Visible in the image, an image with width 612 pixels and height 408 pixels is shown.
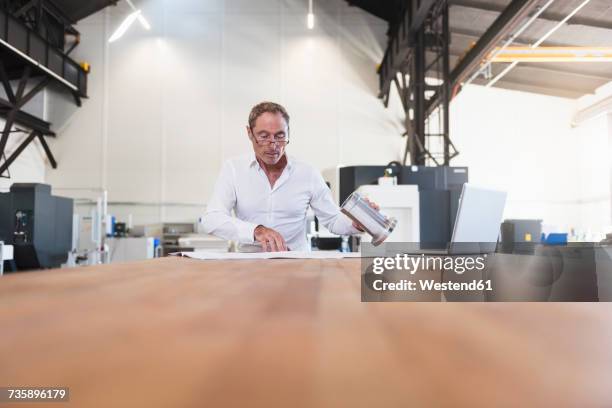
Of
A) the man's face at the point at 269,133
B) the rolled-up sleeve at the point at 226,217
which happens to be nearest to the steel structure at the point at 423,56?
the man's face at the point at 269,133

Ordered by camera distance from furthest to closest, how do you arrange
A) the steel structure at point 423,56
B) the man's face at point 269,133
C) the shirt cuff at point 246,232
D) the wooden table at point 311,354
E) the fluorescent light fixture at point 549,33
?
the steel structure at point 423,56
the fluorescent light fixture at point 549,33
the man's face at point 269,133
the shirt cuff at point 246,232
the wooden table at point 311,354

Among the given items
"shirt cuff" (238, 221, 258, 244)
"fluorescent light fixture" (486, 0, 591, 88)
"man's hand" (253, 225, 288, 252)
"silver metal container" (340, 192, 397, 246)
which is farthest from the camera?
"fluorescent light fixture" (486, 0, 591, 88)

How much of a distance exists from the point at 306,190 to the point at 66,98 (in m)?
7.50

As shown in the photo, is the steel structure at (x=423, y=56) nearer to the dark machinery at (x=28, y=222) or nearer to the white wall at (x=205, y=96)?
the white wall at (x=205, y=96)

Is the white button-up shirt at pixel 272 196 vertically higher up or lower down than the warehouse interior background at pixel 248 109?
lower down

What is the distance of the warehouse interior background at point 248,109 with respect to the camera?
25.7 ft

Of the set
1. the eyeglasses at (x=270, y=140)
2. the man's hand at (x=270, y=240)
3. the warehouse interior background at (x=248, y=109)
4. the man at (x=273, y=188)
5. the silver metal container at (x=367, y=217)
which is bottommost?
the man's hand at (x=270, y=240)

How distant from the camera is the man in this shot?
1873 mm

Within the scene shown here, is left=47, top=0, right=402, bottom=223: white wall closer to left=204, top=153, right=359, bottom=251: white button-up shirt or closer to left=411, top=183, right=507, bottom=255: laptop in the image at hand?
left=204, top=153, right=359, bottom=251: white button-up shirt

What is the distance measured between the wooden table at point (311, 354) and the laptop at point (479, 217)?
3.72 ft

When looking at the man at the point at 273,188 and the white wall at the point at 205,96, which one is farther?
the white wall at the point at 205,96

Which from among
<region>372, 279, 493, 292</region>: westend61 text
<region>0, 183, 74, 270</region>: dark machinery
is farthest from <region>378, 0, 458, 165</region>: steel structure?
<region>372, 279, 493, 292</region>: westend61 text

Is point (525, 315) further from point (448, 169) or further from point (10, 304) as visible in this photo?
point (448, 169)

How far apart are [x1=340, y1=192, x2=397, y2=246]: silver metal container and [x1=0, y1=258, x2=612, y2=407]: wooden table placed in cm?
72
